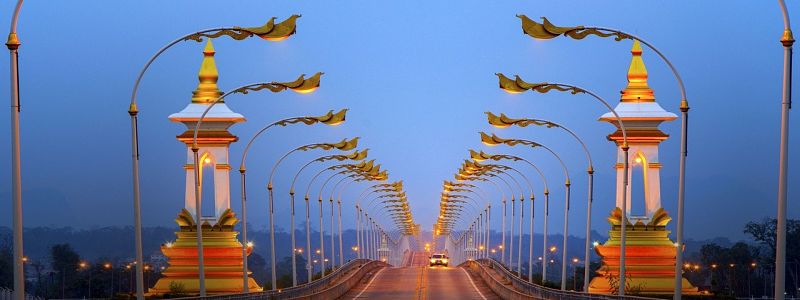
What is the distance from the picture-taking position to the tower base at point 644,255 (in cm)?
6719

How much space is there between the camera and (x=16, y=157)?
1282 inches

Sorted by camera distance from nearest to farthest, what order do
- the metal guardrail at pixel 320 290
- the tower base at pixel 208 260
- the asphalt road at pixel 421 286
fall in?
the metal guardrail at pixel 320 290 < the tower base at pixel 208 260 < the asphalt road at pixel 421 286

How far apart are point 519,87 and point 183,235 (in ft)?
70.1

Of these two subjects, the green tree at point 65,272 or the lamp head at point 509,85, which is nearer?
the lamp head at point 509,85

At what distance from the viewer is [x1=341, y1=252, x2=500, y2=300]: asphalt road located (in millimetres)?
83062

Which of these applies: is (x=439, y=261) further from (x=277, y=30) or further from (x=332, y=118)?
(x=277, y=30)

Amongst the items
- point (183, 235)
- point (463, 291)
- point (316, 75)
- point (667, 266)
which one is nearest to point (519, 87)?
point (316, 75)

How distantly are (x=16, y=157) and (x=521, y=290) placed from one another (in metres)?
50.8

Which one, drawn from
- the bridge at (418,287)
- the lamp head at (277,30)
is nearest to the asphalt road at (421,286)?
the bridge at (418,287)

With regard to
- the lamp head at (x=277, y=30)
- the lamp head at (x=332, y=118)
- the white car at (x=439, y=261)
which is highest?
the white car at (x=439, y=261)

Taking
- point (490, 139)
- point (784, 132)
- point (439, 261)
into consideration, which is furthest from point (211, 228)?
point (439, 261)

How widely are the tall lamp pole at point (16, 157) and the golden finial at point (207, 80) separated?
37407mm

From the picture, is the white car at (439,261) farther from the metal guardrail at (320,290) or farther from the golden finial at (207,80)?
the golden finial at (207,80)

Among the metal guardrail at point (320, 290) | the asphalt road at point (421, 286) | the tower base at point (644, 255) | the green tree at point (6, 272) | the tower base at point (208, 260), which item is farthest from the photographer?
the green tree at point (6, 272)
